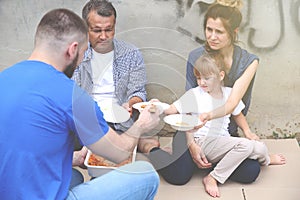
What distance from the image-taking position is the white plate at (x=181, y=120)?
2.56m

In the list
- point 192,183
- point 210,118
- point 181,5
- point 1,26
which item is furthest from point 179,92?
→ point 1,26

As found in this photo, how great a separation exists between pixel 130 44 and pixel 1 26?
0.94m

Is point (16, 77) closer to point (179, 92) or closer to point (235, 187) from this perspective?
point (179, 92)

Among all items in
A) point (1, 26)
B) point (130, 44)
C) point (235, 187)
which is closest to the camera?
point (235, 187)

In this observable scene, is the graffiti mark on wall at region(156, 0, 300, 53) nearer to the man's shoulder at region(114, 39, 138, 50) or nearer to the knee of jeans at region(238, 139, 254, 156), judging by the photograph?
the man's shoulder at region(114, 39, 138, 50)

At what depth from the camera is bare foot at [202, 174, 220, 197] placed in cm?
286

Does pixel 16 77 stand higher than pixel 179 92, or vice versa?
pixel 16 77

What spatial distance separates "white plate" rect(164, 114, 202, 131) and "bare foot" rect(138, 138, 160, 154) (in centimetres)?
14

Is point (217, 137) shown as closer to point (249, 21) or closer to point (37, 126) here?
point (249, 21)

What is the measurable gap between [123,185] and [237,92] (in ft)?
3.52

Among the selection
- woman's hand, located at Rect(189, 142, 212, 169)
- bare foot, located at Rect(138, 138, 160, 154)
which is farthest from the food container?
woman's hand, located at Rect(189, 142, 212, 169)

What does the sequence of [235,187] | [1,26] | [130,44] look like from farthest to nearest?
1. [1,26]
2. [130,44]
3. [235,187]

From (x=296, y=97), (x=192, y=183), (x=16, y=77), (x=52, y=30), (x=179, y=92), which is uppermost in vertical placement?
(x=52, y=30)

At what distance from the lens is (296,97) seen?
3471mm
